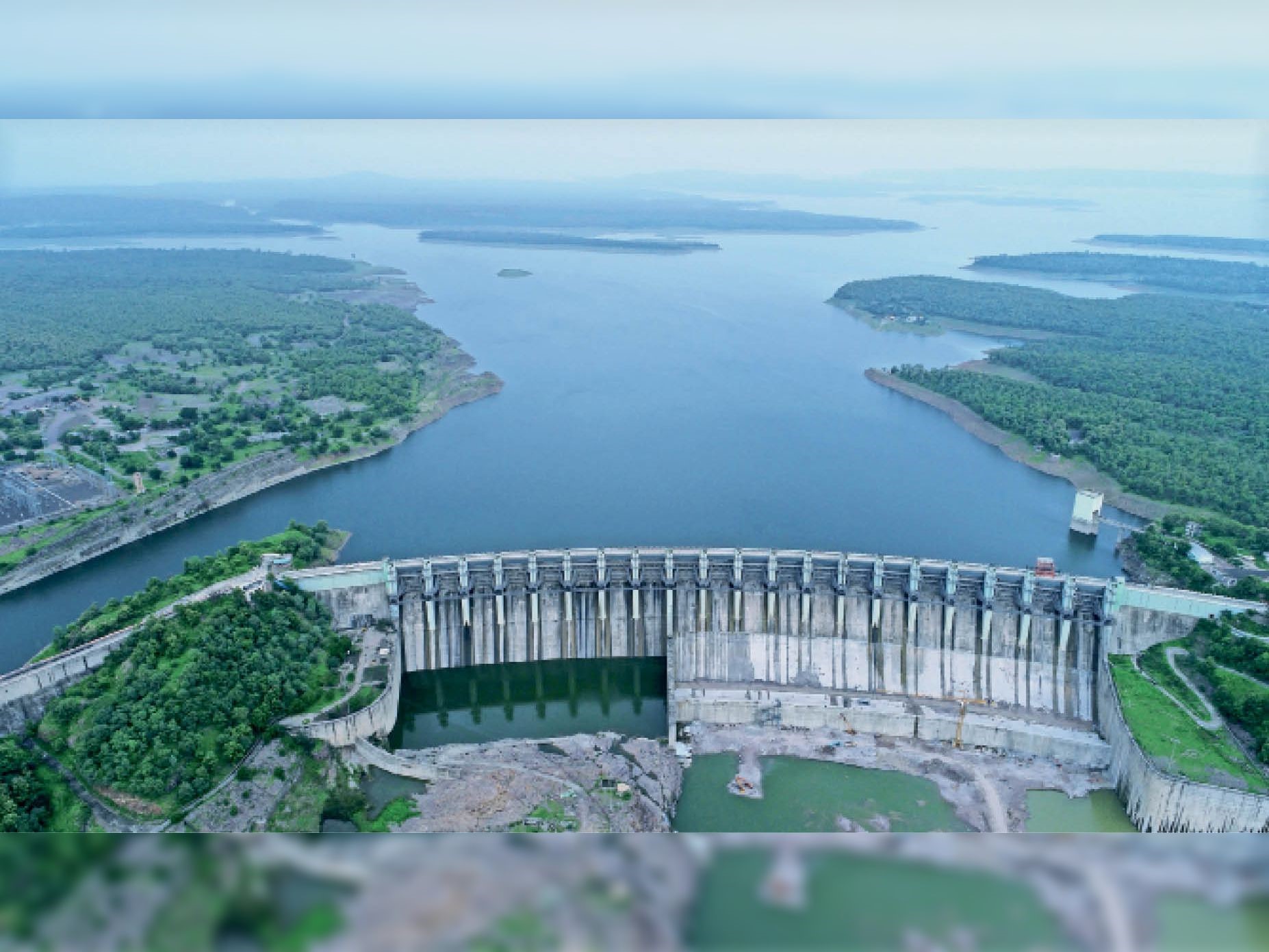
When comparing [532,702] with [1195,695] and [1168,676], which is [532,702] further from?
[1195,695]

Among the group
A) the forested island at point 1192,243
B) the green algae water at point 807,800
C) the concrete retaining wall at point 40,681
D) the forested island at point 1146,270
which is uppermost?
the forested island at point 1192,243

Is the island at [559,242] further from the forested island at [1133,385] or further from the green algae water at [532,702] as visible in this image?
the green algae water at [532,702]

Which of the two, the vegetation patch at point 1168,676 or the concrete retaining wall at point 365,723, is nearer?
the concrete retaining wall at point 365,723

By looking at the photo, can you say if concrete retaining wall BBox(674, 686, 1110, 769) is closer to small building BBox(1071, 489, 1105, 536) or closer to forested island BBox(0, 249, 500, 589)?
small building BBox(1071, 489, 1105, 536)

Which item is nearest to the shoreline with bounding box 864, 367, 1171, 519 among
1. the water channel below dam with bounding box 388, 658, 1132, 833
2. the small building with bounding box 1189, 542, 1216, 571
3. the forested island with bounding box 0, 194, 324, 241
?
the small building with bounding box 1189, 542, 1216, 571

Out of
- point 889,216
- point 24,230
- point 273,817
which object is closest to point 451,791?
point 273,817

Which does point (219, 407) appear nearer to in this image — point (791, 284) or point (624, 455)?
point (624, 455)

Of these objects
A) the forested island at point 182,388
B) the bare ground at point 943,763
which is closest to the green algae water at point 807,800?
the bare ground at point 943,763
